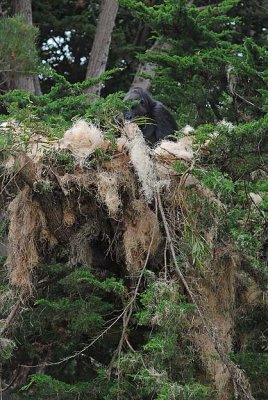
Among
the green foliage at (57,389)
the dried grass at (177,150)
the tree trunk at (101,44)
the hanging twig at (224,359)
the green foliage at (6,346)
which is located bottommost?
the tree trunk at (101,44)

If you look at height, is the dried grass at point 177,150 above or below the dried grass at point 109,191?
above

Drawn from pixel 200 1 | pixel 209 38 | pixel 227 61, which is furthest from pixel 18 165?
pixel 200 1

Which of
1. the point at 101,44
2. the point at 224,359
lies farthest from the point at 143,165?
the point at 101,44

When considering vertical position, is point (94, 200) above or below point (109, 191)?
below

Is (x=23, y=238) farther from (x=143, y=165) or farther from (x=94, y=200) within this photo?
(x=143, y=165)

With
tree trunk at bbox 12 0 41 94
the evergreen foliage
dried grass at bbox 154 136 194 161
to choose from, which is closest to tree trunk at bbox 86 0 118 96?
tree trunk at bbox 12 0 41 94

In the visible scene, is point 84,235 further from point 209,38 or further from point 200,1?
point 200,1

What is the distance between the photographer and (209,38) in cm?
1020

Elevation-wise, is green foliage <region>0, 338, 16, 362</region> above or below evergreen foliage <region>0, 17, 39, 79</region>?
below

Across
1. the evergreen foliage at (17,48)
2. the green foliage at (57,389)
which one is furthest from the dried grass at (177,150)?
the evergreen foliage at (17,48)

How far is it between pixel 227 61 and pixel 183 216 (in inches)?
137

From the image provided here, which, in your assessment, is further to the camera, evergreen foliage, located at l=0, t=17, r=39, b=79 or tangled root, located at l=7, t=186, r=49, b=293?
evergreen foliage, located at l=0, t=17, r=39, b=79

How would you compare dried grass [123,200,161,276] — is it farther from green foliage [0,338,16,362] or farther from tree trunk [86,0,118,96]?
tree trunk [86,0,118,96]

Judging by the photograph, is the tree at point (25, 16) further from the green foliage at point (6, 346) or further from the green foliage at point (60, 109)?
the green foliage at point (6, 346)
